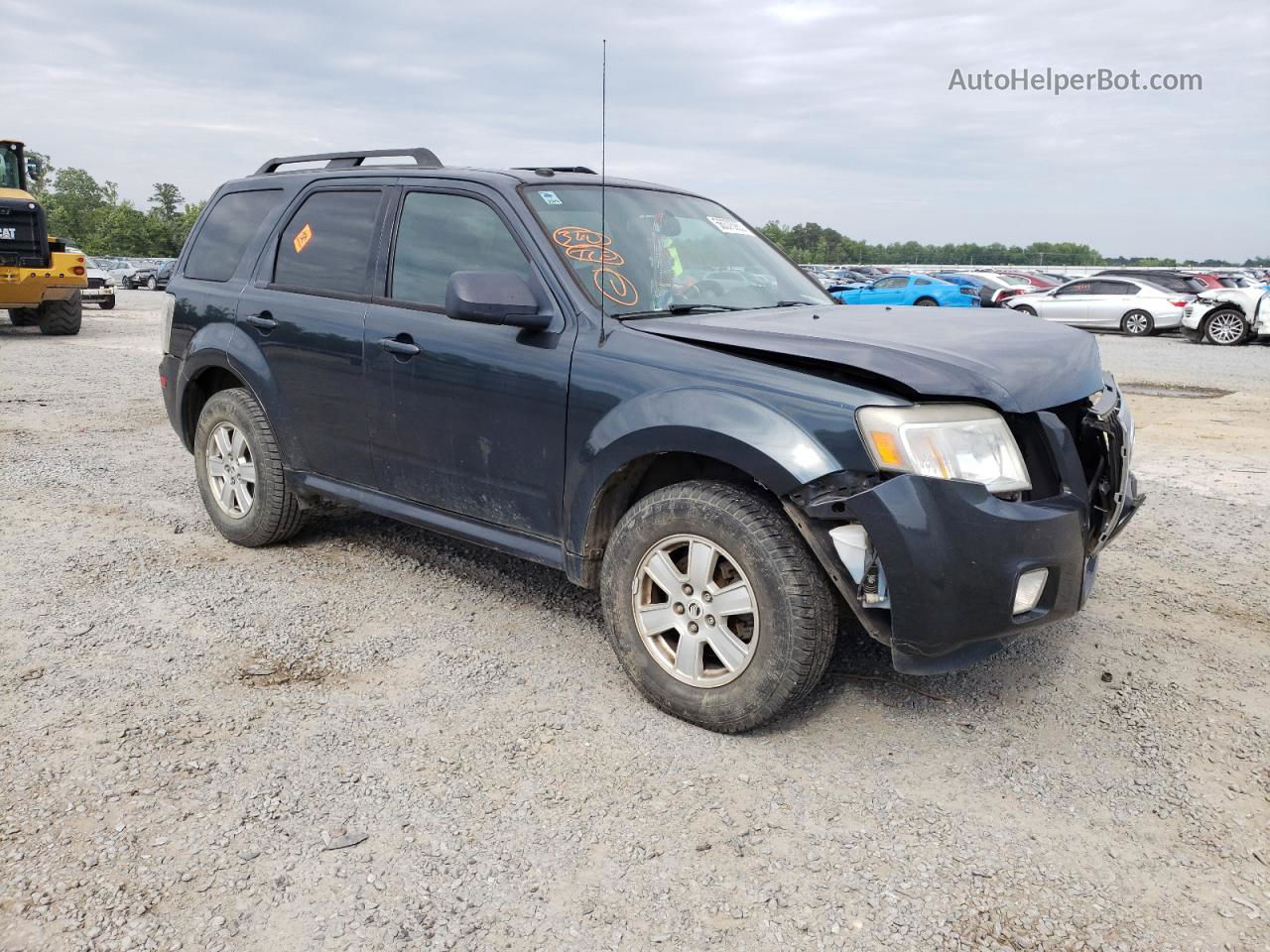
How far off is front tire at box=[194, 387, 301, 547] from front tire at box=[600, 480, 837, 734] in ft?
7.02

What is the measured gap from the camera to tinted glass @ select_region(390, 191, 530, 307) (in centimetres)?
391

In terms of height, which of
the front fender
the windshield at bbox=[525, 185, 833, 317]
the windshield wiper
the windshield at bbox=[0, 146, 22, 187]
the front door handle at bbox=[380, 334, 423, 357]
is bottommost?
the front fender

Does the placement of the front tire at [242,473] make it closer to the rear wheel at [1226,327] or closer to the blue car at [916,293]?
the blue car at [916,293]

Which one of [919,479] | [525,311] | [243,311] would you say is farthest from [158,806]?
[243,311]

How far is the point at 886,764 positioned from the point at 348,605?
2415 mm

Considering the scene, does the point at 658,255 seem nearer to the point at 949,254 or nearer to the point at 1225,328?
the point at 1225,328

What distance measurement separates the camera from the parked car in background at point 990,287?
84.2ft

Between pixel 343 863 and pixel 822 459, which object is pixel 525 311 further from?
pixel 343 863

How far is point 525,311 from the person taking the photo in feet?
11.7

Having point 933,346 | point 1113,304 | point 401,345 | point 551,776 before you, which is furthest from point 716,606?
point 1113,304

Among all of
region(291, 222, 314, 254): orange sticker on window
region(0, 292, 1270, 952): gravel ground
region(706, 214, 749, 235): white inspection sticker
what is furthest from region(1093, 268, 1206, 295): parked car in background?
region(291, 222, 314, 254): orange sticker on window

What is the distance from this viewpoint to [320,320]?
4414 millimetres

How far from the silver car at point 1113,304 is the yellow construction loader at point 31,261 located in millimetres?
18550

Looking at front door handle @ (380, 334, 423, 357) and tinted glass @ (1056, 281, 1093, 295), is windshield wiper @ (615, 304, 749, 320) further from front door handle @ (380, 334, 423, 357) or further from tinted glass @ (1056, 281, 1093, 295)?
tinted glass @ (1056, 281, 1093, 295)
